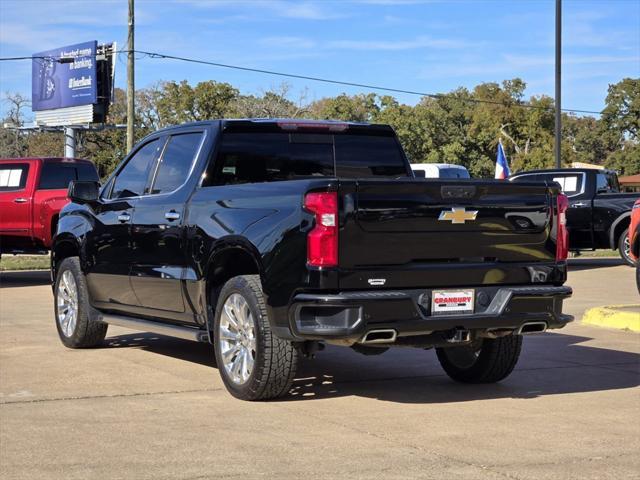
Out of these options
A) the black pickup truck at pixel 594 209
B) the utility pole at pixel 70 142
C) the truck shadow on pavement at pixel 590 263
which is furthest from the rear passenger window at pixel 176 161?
the utility pole at pixel 70 142

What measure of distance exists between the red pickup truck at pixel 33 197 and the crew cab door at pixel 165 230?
33.3 feet

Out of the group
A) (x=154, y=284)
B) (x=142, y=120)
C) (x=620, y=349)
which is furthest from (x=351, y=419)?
(x=142, y=120)

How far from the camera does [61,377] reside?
339 inches

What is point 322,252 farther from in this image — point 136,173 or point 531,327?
point 136,173

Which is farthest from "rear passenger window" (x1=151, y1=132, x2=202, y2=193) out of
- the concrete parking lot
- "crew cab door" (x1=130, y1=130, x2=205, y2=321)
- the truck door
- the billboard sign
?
the billboard sign

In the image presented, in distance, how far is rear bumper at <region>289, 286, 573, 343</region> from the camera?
22.2 feet

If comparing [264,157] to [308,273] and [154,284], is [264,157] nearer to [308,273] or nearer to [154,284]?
[154,284]

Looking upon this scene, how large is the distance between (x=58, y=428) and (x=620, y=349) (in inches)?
222

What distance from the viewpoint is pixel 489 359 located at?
26.9ft

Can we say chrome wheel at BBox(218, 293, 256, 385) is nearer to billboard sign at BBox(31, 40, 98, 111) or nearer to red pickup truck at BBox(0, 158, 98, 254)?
red pickup truck at BBox(0, 158, 98, 254)

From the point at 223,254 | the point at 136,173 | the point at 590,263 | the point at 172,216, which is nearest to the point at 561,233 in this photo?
the point at 223,254

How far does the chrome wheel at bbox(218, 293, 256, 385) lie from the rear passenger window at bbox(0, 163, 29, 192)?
12.5 metres

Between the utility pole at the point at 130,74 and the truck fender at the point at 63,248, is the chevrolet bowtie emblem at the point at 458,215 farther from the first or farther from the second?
the utility pole at the point at 130,74

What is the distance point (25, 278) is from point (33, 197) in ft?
6.56
